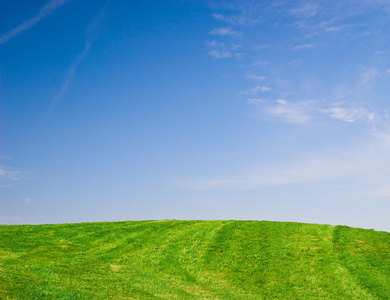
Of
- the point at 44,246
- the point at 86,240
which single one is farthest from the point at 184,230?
the point at 44,246

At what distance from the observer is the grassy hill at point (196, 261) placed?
22906mm

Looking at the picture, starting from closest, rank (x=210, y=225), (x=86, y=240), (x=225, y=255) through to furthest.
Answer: (x=225, y=255)
(x=86, y=240)
(x=210, y=225)

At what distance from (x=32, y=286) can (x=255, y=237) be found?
23600mm

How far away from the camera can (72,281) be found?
22141 millimetres

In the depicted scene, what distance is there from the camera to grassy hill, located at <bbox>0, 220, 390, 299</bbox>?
75.2 ft

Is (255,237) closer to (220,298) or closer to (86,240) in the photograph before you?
(220,298)

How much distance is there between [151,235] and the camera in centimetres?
3888

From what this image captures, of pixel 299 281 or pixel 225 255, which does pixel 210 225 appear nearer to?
pixel 225 255

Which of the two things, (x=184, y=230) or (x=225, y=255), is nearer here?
(x=225, y=255)

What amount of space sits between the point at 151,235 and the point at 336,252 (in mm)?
19878

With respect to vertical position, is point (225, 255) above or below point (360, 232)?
below

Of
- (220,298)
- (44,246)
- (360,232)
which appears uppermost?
(360,232)

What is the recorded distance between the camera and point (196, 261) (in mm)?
31125

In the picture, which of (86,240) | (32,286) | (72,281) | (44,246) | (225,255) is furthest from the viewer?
(86,240)
